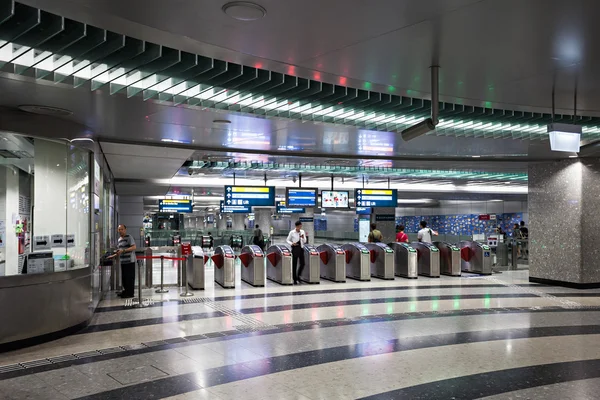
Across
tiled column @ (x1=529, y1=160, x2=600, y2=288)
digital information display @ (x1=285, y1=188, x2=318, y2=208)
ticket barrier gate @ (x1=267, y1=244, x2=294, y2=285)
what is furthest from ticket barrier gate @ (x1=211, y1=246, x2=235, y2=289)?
tiled column @ (x1=529, y1=160, x2=600, y2=288)

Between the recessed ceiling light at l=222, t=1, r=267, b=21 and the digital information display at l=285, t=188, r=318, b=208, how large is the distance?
1142cm

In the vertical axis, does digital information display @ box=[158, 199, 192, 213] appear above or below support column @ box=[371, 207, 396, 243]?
above

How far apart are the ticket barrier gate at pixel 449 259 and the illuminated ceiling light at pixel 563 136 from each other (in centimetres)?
708

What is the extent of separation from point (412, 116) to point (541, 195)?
5352mm

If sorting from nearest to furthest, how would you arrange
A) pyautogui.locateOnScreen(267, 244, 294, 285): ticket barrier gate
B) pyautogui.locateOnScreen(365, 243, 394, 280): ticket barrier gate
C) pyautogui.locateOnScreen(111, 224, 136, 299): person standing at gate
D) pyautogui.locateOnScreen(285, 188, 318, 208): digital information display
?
pyautogui.locateOnScreen(111, 224, 136, 299): person standing at gate, pyautogui.locateOnScreen(267, 244, 294, 285): ticket barrier gate, pyautogui.locateOnScreen(365, 243, 394, 280): ticket barrier gate, pyautogui.locateOnScreen(285, 188, 318, 208): digital information display

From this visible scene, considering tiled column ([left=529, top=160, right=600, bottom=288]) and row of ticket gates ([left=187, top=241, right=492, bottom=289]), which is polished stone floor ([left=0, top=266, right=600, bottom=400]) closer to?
tiled column ([left=529, top=160, right=600, bottom=288])

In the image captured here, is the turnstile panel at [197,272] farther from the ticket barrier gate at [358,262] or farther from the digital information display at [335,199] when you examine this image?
the digital information display at [335,199]

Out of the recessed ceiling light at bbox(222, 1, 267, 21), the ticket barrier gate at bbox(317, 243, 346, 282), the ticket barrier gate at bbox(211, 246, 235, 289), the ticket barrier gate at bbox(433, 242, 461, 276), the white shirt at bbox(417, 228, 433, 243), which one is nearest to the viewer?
the recessed ceiling light at bbox(222, 1, 267, 21)

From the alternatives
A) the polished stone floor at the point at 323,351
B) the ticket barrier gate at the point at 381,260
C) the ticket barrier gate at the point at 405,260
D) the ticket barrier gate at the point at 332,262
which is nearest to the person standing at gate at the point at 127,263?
the polished stone floor at the point at 323,351

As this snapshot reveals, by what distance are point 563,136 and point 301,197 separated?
31.8 feet

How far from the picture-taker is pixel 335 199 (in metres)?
16.6

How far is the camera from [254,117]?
6.91 m

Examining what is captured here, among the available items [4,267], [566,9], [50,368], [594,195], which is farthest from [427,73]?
[594,195]

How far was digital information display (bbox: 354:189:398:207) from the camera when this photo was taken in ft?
50.4
